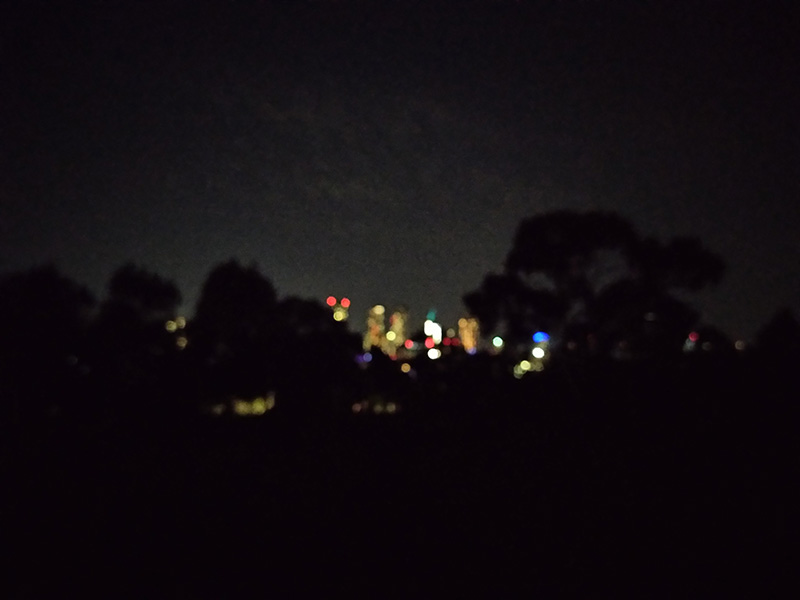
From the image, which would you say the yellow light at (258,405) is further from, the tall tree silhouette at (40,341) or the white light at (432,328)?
the white light at (432,328)

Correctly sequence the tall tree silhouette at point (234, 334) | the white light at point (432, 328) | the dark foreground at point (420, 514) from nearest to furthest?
the dark foreground at point (420, 514)
the tall tree silhouette at point (234, 334)
the white light at point (432, 328)

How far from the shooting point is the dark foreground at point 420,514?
5359mm

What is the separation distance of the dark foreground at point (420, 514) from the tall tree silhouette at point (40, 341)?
3793 millimetres

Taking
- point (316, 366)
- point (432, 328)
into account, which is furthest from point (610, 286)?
point (432, 328)

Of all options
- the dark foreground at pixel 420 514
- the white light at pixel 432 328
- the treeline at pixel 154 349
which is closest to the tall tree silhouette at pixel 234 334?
the treeline at pixel 154 349

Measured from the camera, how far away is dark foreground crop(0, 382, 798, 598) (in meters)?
5.36

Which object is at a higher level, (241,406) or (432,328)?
(432,328)

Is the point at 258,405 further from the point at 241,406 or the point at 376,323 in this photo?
the point at 376,323

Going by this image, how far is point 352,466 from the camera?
387 inches

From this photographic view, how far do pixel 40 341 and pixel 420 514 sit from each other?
41.6ft

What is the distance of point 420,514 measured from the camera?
716cm

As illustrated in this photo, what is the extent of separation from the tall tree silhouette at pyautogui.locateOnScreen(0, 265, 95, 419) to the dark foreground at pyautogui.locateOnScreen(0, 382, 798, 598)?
3793 millimetres

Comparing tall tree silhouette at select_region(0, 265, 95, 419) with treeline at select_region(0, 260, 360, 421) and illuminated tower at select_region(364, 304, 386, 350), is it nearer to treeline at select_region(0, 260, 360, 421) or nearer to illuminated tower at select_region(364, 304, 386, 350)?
treeline at select_region(0, 260, 360, 421)

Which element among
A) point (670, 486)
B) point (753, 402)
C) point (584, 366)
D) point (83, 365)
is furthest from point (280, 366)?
point (670, 486)
